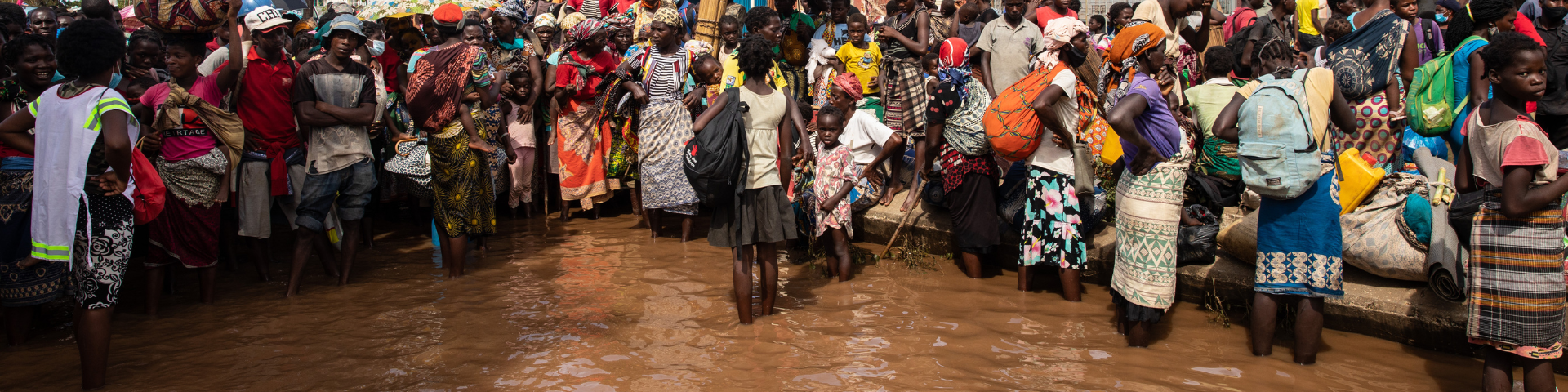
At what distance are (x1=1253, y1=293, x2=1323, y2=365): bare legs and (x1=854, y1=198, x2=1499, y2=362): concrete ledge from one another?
1.72ft

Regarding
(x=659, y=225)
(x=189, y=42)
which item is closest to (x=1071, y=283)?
(x=659, y=225)

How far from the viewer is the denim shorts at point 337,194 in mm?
6438

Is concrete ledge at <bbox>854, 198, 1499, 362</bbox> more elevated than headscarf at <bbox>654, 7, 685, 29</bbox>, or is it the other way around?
headscarf at <bbox>654, 7, 685, 29</bbox>

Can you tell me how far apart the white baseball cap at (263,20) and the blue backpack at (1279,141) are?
19.8ft

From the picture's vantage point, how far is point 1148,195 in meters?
4.71

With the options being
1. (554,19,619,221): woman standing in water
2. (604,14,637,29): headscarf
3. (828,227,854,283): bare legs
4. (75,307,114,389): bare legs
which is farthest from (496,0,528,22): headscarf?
(75,307,114,389): bare legs

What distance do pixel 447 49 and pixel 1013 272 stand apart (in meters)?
4.51

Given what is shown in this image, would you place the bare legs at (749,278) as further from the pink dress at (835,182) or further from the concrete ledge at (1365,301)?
the concrete ledge at (1365,301)

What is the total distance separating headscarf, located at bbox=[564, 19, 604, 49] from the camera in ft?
28.4

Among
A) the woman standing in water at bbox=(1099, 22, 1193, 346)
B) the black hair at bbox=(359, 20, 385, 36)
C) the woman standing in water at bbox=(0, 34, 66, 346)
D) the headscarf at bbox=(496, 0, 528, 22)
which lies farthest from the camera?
the black hair at bbox=(359, 20, 385, 36)

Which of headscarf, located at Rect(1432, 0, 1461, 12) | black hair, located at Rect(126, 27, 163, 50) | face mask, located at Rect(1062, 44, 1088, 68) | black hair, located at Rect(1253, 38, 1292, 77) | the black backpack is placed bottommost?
the black backpack

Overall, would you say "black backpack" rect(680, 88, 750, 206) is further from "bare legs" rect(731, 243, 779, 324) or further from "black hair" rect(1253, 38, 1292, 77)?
"black hair" rect(1253, 38, 1292, 77)

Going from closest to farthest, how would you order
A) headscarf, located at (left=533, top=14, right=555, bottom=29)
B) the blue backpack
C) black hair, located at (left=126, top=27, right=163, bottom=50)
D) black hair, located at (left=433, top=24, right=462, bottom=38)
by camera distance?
the blue backpack, black hair, located at (left=126, top=27, right=163, bottom=50), black hair, located at (left=433, top=24, right=462, bottom=38), headscarf, located at (left=533, top=14, right=555, bottom=29)

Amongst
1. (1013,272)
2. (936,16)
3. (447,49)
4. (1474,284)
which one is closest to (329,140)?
(447,49)
